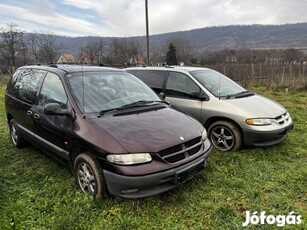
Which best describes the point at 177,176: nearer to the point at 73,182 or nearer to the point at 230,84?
the point at 73,182

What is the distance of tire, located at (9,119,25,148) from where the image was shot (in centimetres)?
507

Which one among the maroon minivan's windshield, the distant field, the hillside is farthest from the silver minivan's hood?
the hillside

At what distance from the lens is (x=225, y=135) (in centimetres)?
500

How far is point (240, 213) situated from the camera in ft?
10.2

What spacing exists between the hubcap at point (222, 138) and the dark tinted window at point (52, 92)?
287cm

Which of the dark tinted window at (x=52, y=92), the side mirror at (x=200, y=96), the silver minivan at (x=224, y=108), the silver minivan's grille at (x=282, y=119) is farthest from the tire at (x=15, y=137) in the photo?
the silver minivan's grille at (x=282, y=119)

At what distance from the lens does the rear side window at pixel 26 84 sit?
4.40 m

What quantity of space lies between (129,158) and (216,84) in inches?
133

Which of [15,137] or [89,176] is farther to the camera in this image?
[15,137]

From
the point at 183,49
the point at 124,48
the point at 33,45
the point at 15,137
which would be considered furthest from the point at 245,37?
the point at 15,137

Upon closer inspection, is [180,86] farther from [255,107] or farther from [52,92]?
[52,92]

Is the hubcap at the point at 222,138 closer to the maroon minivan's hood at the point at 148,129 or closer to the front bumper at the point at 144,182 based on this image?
the maroon minivan's hood at the point at 148,129

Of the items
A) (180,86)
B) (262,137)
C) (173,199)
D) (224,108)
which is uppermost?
(180,86)

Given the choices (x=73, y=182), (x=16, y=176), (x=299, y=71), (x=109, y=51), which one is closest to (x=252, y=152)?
(x=73, y=182)
